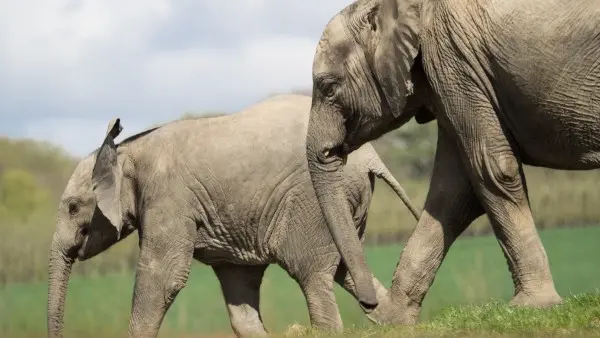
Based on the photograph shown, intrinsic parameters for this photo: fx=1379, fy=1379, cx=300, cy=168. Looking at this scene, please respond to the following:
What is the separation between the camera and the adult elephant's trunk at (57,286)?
11625 millimetres

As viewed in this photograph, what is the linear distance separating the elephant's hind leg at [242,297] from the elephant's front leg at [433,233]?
3456mm

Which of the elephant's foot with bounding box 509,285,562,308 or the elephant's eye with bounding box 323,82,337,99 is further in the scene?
the elephant's eye with bounding box 323,82,337,99

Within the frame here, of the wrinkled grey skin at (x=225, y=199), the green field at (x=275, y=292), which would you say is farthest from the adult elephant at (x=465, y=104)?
the green field at (x=275, y=292)

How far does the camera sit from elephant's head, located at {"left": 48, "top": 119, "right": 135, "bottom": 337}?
11281 mm

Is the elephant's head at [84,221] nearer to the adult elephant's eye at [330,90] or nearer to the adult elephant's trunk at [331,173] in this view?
the adult elephant's trunk at [331,173]

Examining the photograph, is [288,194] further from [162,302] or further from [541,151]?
[541,151]

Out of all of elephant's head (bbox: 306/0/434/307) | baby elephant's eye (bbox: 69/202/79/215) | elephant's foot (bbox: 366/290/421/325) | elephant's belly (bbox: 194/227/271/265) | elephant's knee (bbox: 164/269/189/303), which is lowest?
elephant's foot (bbox: 366/290/421/325)

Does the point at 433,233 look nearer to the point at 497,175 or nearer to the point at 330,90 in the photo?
the point at 497,175

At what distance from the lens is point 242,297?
38.4 ft

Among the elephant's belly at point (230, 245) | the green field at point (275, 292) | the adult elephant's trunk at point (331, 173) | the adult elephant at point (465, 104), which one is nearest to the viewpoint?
the adult elephant at point (465, 104)

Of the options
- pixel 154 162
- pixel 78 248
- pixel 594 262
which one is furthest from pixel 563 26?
pixel 594 262

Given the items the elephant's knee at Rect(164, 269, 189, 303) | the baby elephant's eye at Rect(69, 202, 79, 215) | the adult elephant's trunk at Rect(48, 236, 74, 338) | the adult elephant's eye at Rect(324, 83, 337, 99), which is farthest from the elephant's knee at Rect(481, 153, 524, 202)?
the adult elephant's trunk at Rect(48, 236, 74, 338)

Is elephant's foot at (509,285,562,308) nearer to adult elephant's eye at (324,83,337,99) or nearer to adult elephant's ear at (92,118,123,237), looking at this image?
adult elephant's eye at (324,83,337,99)

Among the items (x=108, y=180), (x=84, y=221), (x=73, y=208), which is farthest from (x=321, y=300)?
(x=73, y=208)
